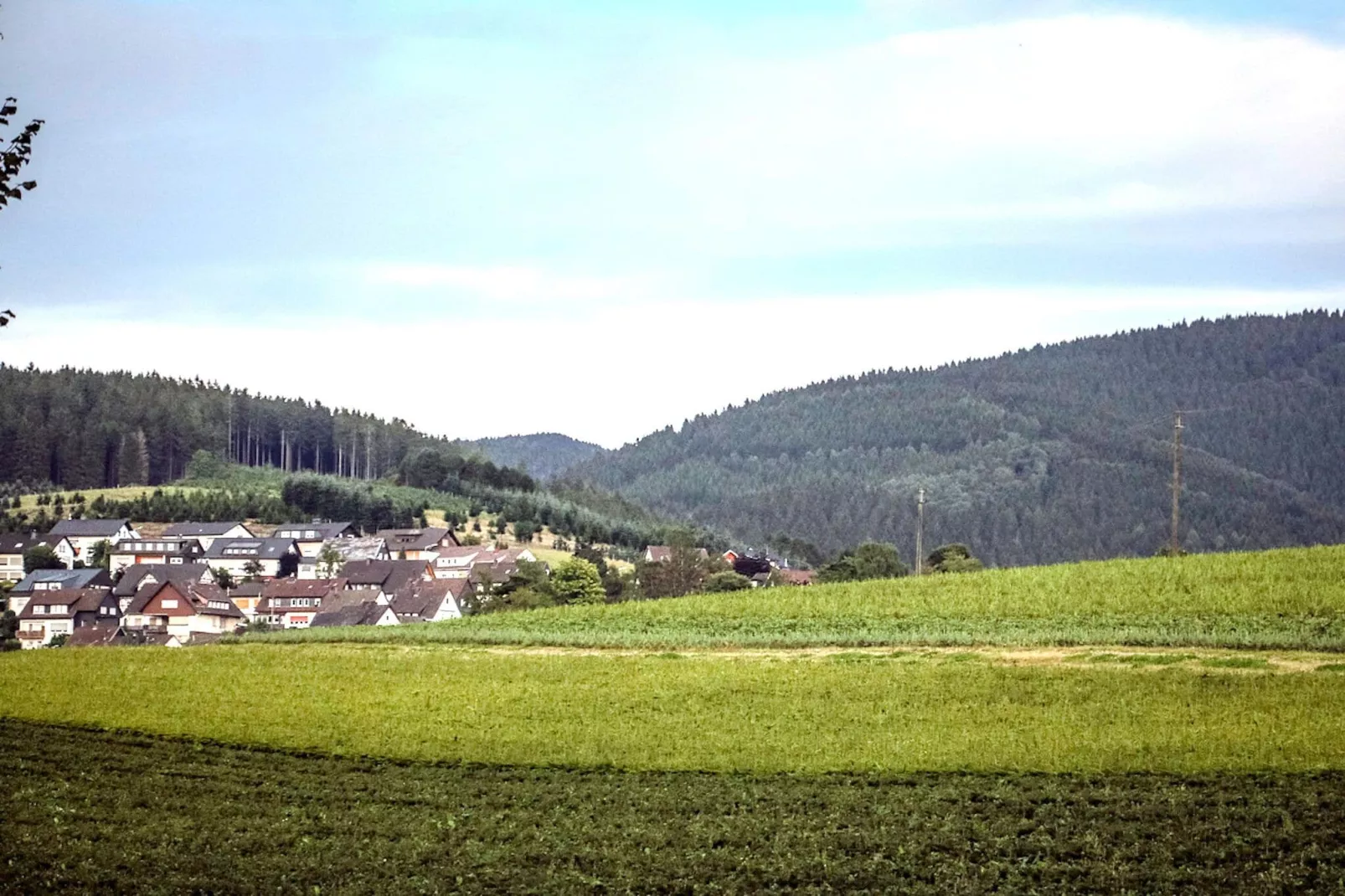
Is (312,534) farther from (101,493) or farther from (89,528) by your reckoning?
(101,493)

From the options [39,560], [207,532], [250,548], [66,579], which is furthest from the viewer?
[207,532]

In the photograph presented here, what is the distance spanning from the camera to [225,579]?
134750 mm

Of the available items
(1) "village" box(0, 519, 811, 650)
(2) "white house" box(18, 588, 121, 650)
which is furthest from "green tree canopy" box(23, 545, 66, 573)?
(2) "white house" box(18, 588, 121, 650)

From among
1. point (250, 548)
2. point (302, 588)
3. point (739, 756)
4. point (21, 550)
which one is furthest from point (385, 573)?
point (739, 756)

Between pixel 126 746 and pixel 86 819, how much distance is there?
856 centimetres

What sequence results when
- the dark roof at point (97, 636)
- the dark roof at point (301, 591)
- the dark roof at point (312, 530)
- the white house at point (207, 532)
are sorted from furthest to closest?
the dark roof at point (312, 530) < the white house at point (207, 532) < the dark roof at point (301, 591) < the dark roof at point (97, 636)

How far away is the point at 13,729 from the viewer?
36594 mm

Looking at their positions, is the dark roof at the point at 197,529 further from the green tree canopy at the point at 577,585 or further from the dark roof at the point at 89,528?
the green tree canopy at the point at 577,585

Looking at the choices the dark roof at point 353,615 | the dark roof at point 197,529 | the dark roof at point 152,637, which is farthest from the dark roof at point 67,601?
the dark roof at point 197,529

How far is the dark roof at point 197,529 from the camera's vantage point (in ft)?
517

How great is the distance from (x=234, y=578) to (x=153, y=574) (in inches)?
553

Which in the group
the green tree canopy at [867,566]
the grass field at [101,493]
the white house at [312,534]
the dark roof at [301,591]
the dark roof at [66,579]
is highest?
the grass field at [101,493]

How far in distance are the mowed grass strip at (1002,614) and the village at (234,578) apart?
29889 mm

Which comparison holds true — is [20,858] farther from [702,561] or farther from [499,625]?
[702,561]
